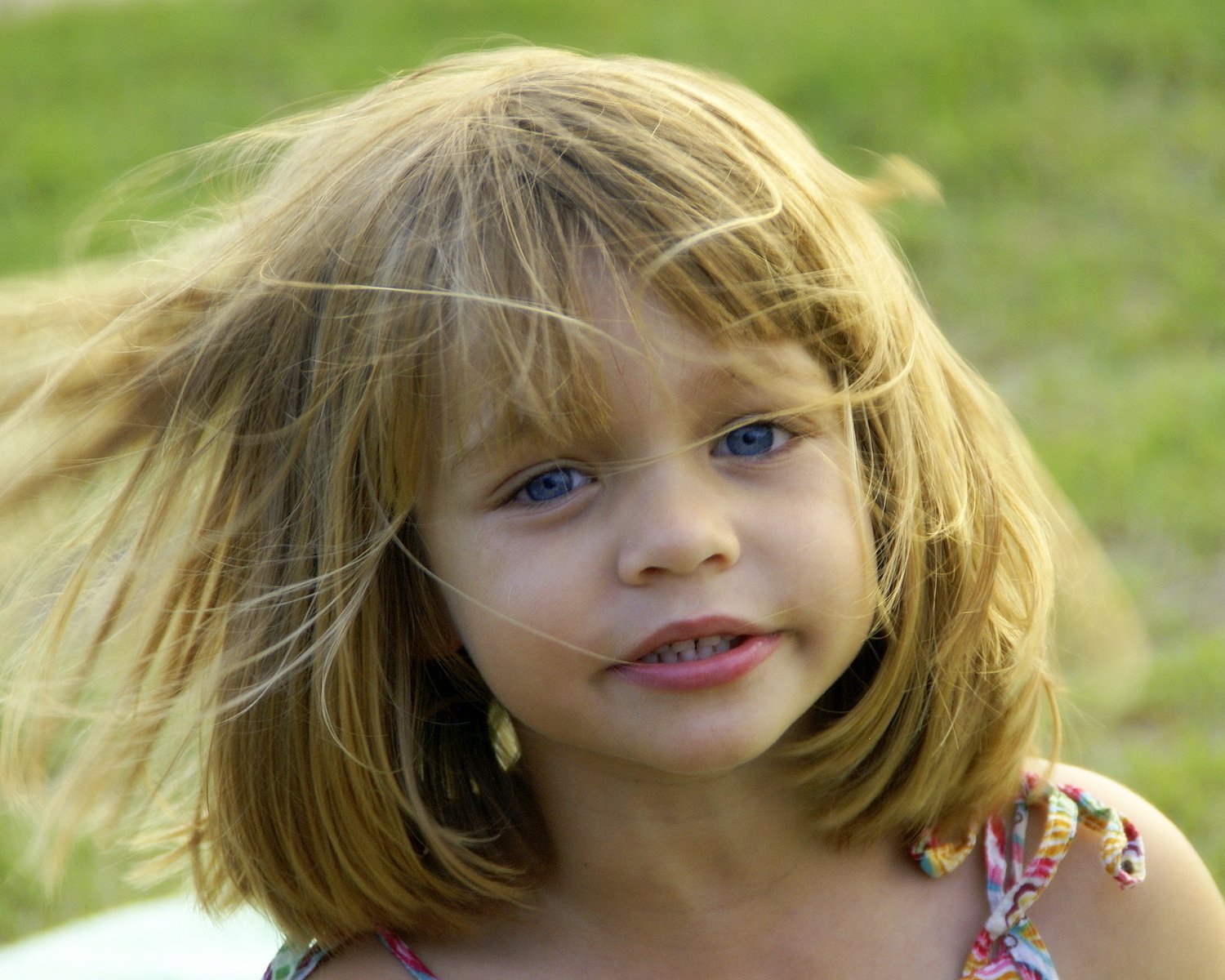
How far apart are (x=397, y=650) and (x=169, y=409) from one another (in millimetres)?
393

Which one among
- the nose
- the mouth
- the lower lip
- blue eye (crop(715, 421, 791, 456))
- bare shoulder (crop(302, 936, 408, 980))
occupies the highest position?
blue eye (crop(715, 421, 791, 456))

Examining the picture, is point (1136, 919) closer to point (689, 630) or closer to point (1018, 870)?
point (1018, 870)

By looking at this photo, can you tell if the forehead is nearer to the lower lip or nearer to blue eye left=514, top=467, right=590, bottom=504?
blue eye left=514, top=467, right=590, bottom=504

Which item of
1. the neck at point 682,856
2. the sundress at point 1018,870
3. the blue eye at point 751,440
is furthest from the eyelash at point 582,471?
the sundress at point 1018,870

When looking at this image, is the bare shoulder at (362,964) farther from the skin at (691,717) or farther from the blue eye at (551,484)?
the blue eye at (551,484)

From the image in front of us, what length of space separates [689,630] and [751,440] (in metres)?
0.20

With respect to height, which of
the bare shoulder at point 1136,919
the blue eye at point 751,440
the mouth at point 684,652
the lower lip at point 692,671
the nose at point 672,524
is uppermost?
the blue eye at point 751,440

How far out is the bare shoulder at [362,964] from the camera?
178cm

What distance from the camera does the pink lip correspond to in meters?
1.46

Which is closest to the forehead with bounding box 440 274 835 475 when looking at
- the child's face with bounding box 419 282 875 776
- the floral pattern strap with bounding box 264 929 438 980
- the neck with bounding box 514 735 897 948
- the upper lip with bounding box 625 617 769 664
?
the child's face with bounding box 419 282 875 776

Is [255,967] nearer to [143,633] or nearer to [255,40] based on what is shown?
[143,633]

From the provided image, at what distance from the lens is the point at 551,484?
1.51m

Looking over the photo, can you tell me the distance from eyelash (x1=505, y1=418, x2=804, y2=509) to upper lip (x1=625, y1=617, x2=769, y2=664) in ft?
0.53

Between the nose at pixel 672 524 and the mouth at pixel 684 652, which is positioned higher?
the nose at pixel 672 524
